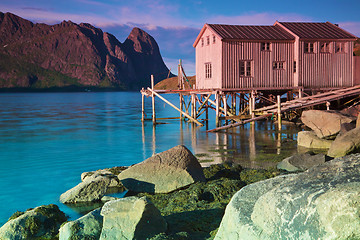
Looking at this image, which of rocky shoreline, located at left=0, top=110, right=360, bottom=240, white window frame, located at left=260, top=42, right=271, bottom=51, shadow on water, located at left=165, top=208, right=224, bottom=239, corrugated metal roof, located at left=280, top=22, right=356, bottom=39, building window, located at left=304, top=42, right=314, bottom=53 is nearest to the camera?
rocky shoreline, located at left=0, top=110, right=360, bottom=240

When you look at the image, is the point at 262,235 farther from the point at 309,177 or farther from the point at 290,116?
the point at 290,116

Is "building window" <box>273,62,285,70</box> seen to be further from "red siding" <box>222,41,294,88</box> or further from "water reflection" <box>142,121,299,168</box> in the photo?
"water reflection" <box>142,121,299,168</box>

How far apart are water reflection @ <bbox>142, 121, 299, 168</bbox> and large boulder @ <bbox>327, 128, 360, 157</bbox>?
245 centimetres

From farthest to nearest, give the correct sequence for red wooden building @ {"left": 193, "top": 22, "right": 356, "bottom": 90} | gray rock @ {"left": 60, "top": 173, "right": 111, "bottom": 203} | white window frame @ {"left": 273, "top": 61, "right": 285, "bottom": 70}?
white window frame @ {"left": 273, "top": 61, "right": 285, "bottom": 70} < red wooden building @ {"left": 193, "top": 22, "right": 356, "bottom": 90} < gray rock @ {"left": 60, "top": 173, "right": 111, "bottom": 203}

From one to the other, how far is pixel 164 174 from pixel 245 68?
66.4 feet

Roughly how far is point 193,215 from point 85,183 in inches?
178

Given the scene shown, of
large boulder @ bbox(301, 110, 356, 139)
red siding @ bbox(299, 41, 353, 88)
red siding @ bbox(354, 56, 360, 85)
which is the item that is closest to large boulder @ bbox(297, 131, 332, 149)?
large boulder @ bbox(301, 110, 356, 139)

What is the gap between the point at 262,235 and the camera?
5707 mm

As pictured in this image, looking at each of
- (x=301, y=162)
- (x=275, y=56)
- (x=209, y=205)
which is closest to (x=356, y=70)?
(x=275, y=56)

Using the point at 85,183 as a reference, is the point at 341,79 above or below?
above

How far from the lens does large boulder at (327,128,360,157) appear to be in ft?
54.1

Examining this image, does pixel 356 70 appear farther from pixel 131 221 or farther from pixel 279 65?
pixel 131 221

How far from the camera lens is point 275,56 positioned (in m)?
32.1

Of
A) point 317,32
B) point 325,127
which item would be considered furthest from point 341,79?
point 325,127
